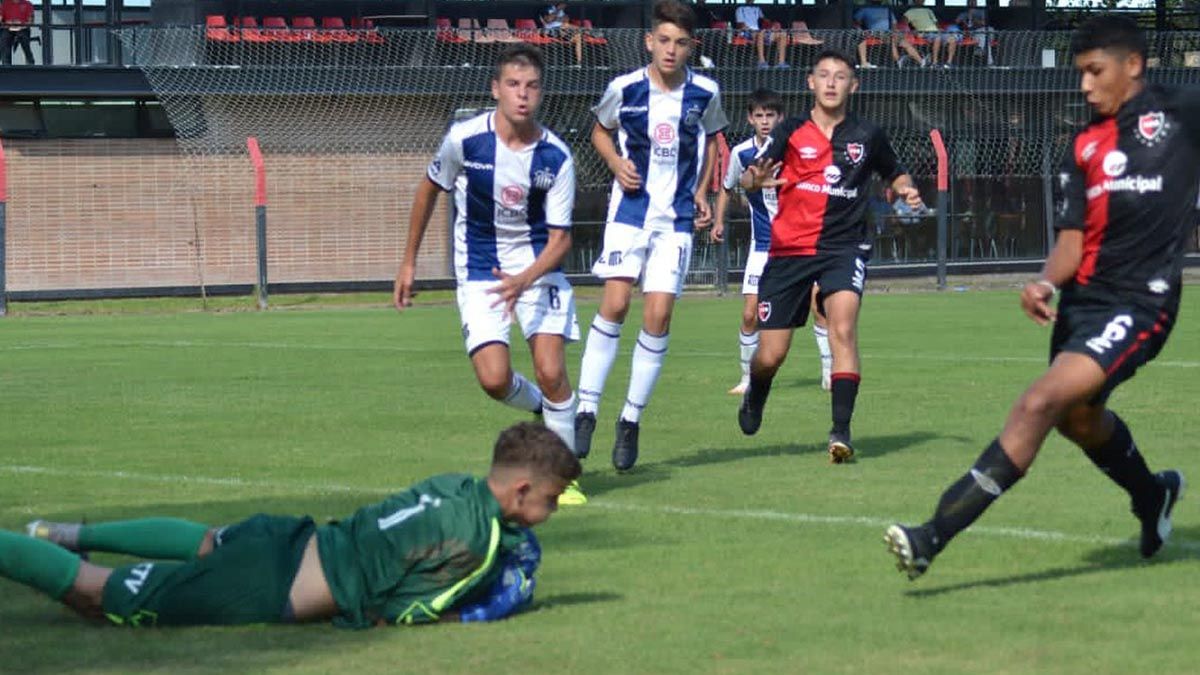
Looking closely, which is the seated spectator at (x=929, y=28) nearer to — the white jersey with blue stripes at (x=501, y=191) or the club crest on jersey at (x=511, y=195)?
the white jersey with blue stripes at (x=501, y=191)

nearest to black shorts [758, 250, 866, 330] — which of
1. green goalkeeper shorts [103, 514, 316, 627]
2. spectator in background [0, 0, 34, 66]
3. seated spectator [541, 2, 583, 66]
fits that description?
green goalkeeper shorts [103, 514, 316, 627]

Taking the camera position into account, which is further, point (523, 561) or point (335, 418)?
point (335, 418)

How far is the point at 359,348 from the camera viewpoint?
2122 centimetres

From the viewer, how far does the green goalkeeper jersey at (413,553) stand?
636cm

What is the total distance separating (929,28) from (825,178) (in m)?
30.8

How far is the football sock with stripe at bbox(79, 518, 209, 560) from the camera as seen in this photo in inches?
260

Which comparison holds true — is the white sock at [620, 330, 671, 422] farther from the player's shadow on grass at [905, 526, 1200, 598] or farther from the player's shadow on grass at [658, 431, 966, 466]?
the player's shadow on grass at [905, 526, 1200, 598]

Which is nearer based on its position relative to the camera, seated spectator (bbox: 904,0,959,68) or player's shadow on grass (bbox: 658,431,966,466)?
player's shadow on grass (bbox: 658,431,966,466)

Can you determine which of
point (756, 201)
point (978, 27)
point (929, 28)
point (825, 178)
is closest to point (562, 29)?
point (929, 28)

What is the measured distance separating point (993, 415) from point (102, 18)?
95.1 ft

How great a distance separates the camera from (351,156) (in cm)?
3597

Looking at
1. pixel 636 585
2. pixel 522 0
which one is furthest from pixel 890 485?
pixel 522 0

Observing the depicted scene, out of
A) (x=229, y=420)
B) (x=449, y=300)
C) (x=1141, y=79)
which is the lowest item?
(x=449, y=300)

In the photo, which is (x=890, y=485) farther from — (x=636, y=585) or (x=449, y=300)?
(x=449, y=300)
